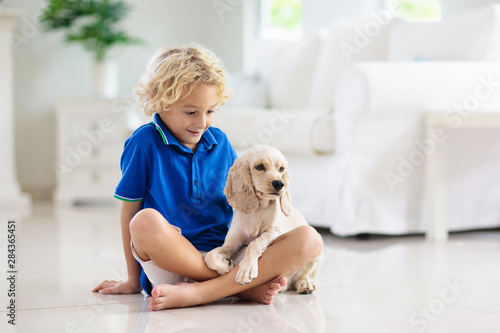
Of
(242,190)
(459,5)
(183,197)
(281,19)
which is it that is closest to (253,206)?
(242,190)

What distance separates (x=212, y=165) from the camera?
154cm

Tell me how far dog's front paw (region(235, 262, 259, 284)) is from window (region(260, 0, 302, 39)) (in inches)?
148

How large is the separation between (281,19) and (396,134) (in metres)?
2.62

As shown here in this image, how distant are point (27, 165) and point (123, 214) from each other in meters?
3.65

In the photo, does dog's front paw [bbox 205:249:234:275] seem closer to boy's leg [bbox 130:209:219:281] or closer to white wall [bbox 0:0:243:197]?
boy's leg [bbox 130:209:219:281]

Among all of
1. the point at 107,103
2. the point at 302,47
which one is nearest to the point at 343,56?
the point at 302,47

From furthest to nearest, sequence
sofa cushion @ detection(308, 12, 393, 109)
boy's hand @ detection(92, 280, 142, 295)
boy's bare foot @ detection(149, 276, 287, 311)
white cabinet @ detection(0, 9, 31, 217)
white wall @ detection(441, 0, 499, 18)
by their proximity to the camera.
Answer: white cabinet @ detection(0, 9, 31, 217) → white wall @ detection(441, 0, 499, 18) → sofa cushion @ detection(308, 12, 393, 109) → boy's hand @ detection(92, 280, 142, 295) → boy's bare foot @ detection(149, 276, 287, 311)

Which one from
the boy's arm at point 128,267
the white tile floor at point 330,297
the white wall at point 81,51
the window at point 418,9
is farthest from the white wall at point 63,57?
the boy's arm at point 128,267

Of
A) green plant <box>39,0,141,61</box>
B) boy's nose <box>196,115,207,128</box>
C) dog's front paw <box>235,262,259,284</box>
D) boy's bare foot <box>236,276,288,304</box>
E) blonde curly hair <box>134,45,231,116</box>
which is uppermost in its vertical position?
green plant <box>39,0,141,61</box>

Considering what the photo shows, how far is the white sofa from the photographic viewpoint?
258 centimetres

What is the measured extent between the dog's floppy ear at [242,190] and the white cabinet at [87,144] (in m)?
3.09

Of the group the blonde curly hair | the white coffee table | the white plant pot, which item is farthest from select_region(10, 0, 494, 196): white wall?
the blonde curly hair

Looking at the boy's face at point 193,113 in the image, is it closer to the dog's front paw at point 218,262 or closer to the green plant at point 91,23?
the dog's front paw at point 218,262

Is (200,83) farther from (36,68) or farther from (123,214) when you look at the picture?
(36,68)
